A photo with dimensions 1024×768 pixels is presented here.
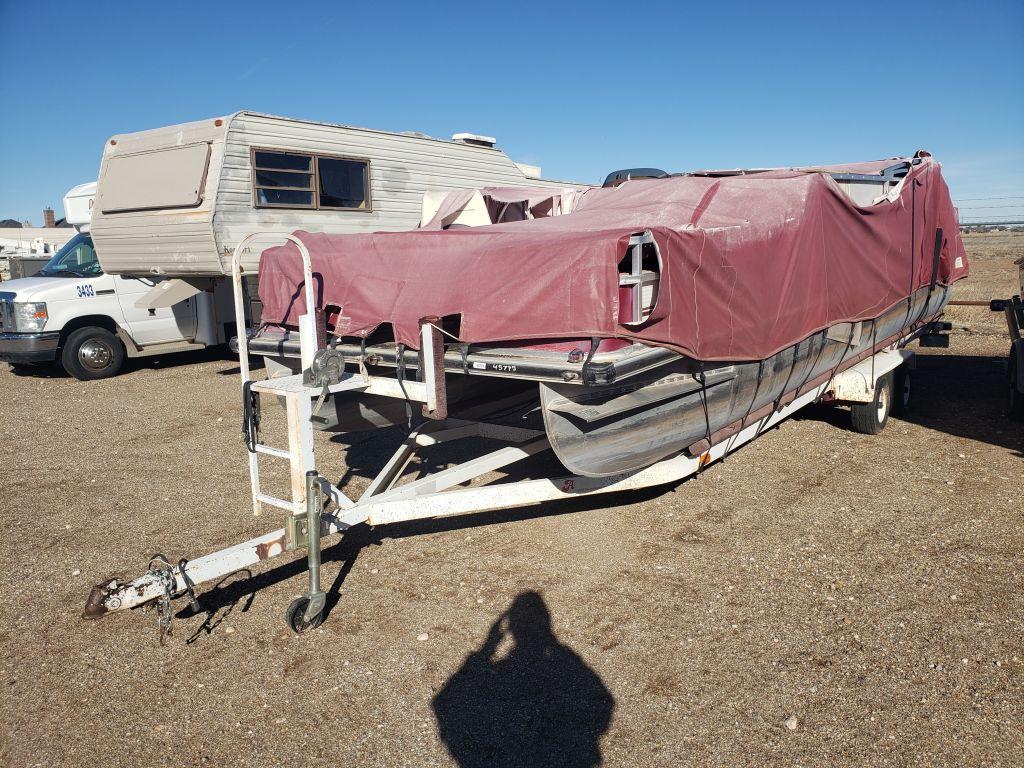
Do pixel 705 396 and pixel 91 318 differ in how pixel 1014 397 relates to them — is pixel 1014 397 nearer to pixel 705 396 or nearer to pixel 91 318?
pixel 705 396

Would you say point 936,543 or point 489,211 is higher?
point 489,211

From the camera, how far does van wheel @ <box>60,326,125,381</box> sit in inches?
442

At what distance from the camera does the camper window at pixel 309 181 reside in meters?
10.2

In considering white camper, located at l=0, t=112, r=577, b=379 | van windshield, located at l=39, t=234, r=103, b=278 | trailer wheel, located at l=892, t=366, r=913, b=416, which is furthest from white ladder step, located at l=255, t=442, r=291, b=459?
van windshield, located at l=39, t=234, r=103, b=278

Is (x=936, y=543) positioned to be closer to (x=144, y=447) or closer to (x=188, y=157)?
(x=144, y=447)

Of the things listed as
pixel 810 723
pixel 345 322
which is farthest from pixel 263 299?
pixel 810 723

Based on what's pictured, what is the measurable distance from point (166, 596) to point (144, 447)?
4313 mm

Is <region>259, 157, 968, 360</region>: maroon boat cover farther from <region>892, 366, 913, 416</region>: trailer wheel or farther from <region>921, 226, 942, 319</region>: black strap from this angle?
<region>921, 226, 942, 319</region>: black strap

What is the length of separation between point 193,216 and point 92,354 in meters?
3.15

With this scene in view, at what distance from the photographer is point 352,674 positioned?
12.1ft

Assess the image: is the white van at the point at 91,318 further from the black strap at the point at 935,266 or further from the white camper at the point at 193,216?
the black strap at the point at 935,266

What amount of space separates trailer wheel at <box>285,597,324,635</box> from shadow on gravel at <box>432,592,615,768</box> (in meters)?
0.89

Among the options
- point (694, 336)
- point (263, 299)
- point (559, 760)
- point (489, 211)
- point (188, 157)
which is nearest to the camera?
point (559, 760)

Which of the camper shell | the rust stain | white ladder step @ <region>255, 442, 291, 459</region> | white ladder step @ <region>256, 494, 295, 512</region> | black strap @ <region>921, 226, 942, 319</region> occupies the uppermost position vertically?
the camper shell
